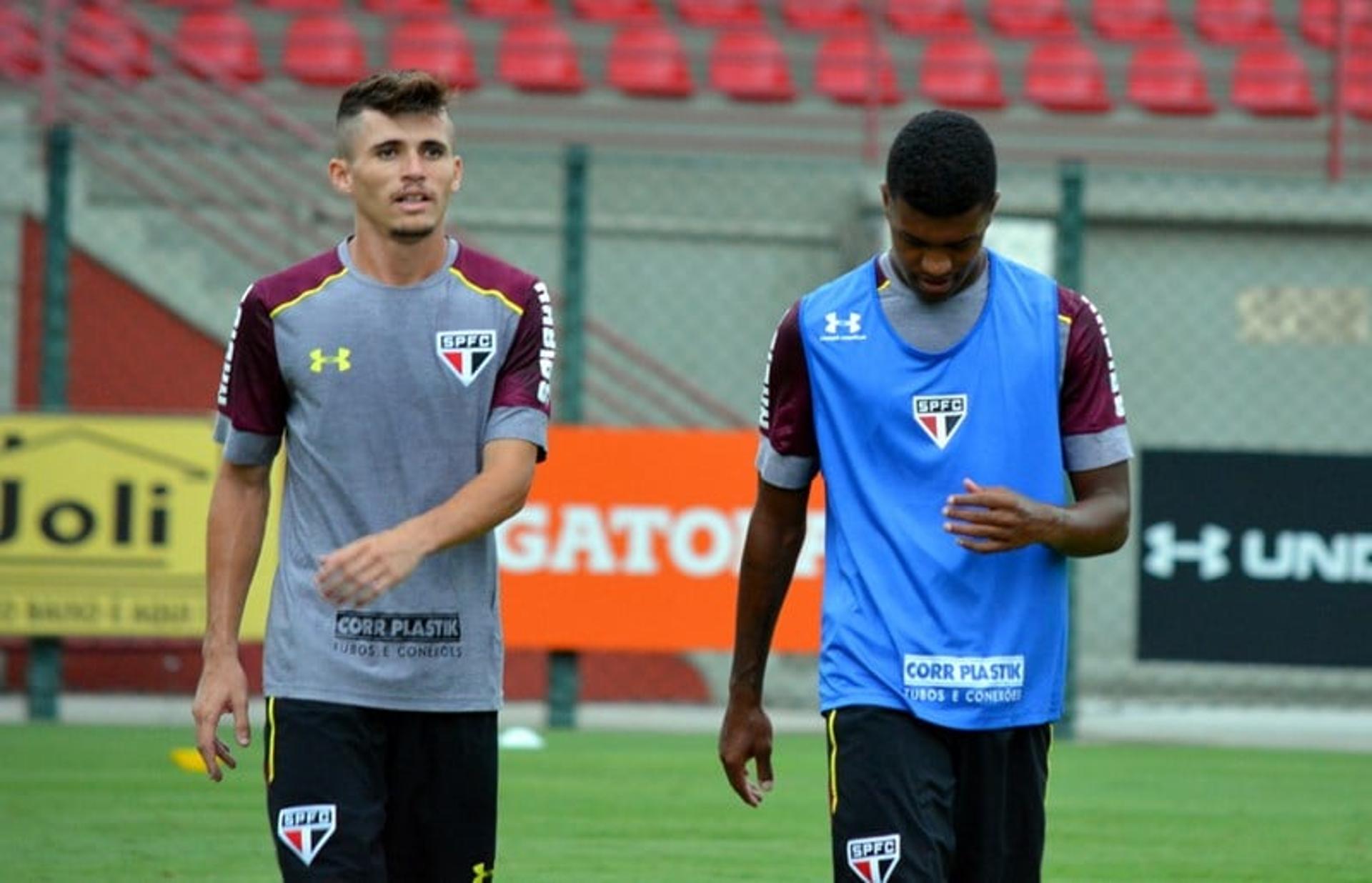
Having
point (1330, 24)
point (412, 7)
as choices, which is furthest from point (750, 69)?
point (1330, 24)

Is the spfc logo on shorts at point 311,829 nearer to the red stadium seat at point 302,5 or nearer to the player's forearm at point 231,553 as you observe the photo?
the player's forearm at point 231,553

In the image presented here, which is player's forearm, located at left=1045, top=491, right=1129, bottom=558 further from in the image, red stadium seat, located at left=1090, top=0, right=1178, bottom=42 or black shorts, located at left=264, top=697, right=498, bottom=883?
red stadium seat, located at left=1090, top=0, right=1178, bottom=42

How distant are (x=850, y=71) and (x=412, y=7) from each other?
3158 millimetres

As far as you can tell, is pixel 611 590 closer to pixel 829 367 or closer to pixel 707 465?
pixel 707 465

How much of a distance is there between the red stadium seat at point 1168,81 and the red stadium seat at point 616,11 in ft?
11.5

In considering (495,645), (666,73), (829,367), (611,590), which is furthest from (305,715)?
(666,73)

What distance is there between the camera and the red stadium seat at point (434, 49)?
1703 centimetres

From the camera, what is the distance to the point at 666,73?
58.0 ft

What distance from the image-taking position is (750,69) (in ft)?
58.5

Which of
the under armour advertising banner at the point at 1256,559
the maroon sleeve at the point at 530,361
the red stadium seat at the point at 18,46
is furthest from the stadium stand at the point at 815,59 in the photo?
the maroon sleeve at the point at 530,361

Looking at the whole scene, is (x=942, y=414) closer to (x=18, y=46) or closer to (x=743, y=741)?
(x=743, y=741)

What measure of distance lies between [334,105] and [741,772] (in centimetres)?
1228

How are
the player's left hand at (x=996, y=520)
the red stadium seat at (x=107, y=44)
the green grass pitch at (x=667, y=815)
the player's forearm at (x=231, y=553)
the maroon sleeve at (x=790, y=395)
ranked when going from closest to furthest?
1. the player's left hand at (x=996, y=520)
2. the maroon sleeve at (x=790, y=395)
3. the player's forearm at (x=231, y=553)
4. the green grass pitch at (x=667, y=815)
5. the red stadium seat at (x=107, y=44)

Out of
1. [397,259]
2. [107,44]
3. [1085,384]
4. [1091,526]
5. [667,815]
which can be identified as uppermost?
[107,44]
